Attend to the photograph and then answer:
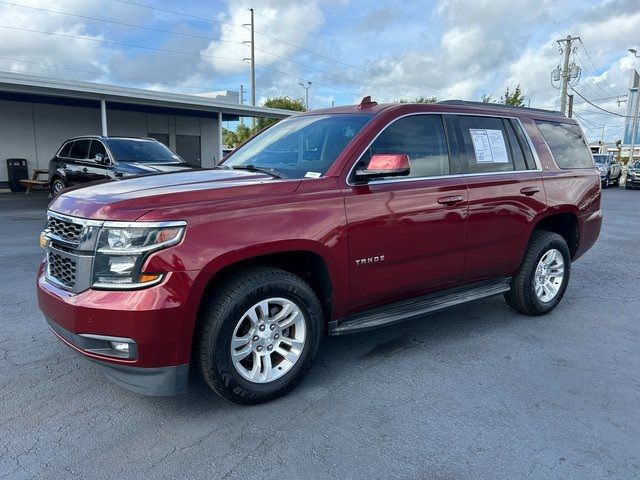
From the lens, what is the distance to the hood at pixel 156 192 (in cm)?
266

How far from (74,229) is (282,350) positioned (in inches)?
57.0

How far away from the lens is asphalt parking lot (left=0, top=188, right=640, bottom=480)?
252 cm

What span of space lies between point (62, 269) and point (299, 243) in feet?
4.66

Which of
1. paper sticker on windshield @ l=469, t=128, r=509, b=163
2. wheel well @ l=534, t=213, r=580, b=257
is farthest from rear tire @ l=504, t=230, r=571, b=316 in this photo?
paper sticker on windshield @ l=469, t=128, r=509, b=163

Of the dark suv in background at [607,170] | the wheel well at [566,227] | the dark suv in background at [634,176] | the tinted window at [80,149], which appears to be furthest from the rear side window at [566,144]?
the dark suv in background at [634,176]

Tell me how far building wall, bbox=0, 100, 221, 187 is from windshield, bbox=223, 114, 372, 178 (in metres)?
17.9

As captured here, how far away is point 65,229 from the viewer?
288 cm

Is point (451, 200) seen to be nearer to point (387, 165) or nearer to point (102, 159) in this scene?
point (387, 165)

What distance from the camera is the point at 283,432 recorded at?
281 cm

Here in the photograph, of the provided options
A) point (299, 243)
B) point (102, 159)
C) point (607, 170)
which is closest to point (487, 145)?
point (299, 243)

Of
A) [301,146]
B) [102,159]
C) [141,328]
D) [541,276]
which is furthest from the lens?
[102,159]

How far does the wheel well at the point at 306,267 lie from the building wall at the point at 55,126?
63.1 ft

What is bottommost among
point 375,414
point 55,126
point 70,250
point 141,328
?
point 375,414

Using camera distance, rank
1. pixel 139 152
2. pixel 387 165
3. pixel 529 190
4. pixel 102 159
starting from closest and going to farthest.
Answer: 1. pixel 387 165
2. pixel 529 190
3. pixel 102 159
4. pixel 139 152
